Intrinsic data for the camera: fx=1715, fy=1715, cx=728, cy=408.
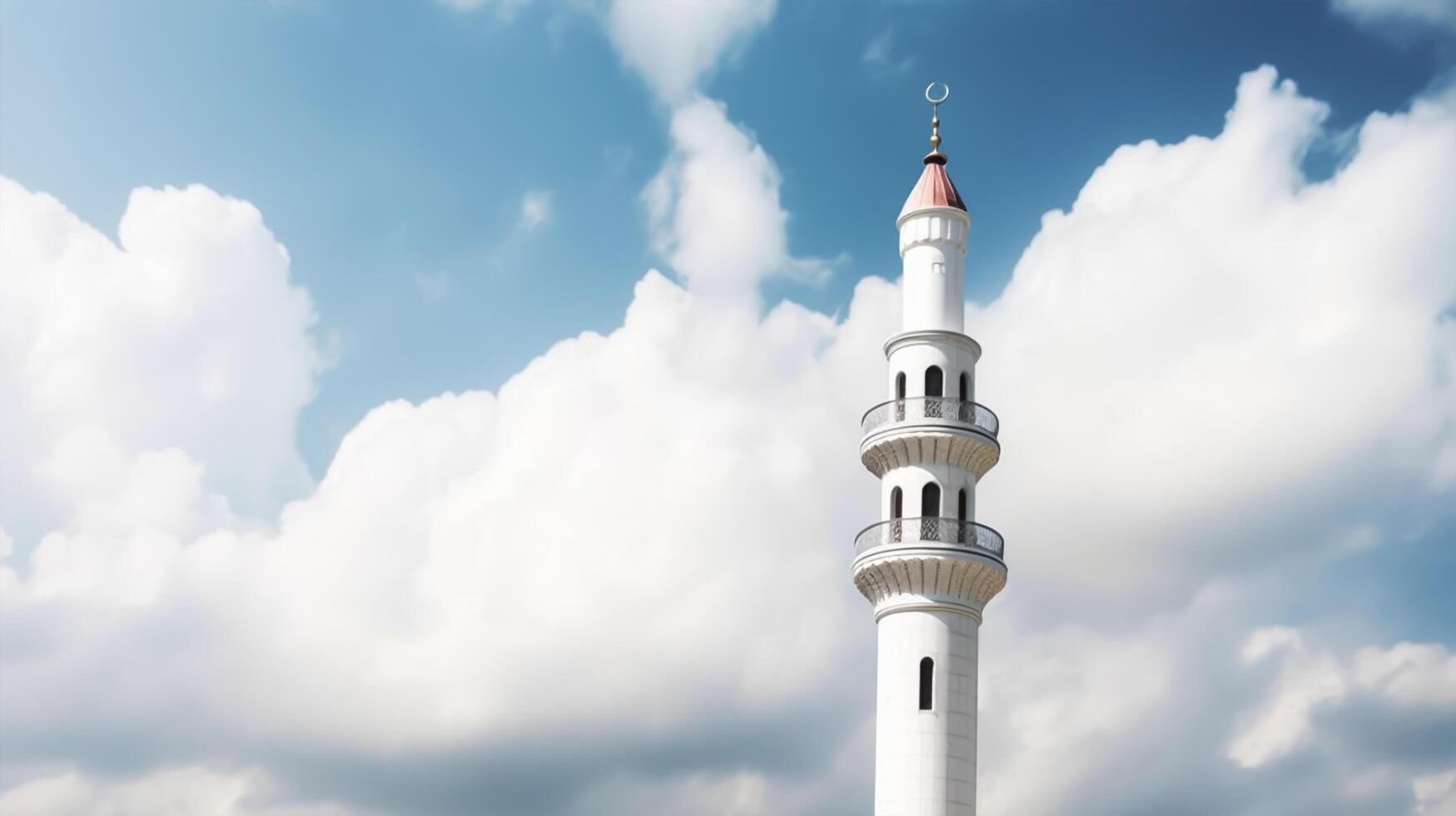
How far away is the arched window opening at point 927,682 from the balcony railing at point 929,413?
8261 mm

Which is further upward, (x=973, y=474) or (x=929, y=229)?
(x=929, y=229)

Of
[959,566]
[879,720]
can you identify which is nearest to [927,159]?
[959,566]

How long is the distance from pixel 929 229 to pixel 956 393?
20.5ft

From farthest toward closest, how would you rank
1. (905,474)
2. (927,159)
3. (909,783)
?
(927,159)
(905,474)
(909,783)

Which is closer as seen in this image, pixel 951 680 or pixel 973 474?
pixel 951 680

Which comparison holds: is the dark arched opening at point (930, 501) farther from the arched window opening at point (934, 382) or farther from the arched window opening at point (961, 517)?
the arched window opening at point (934, 382)

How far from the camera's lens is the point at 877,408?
59.1 meters

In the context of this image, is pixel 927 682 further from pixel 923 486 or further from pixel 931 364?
pixel 931 364

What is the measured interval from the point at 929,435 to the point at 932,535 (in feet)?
11.3

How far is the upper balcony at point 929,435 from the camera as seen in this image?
57.7 meters

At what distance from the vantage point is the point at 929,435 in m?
57.6

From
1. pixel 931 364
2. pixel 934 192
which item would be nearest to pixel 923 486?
pixel 931 364

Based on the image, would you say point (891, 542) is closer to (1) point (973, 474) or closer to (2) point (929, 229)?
(1) point (973, 474)

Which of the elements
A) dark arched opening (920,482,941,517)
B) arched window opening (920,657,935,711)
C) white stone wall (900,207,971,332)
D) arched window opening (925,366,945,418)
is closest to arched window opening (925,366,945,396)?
arched window opening (925,366,945,418)
